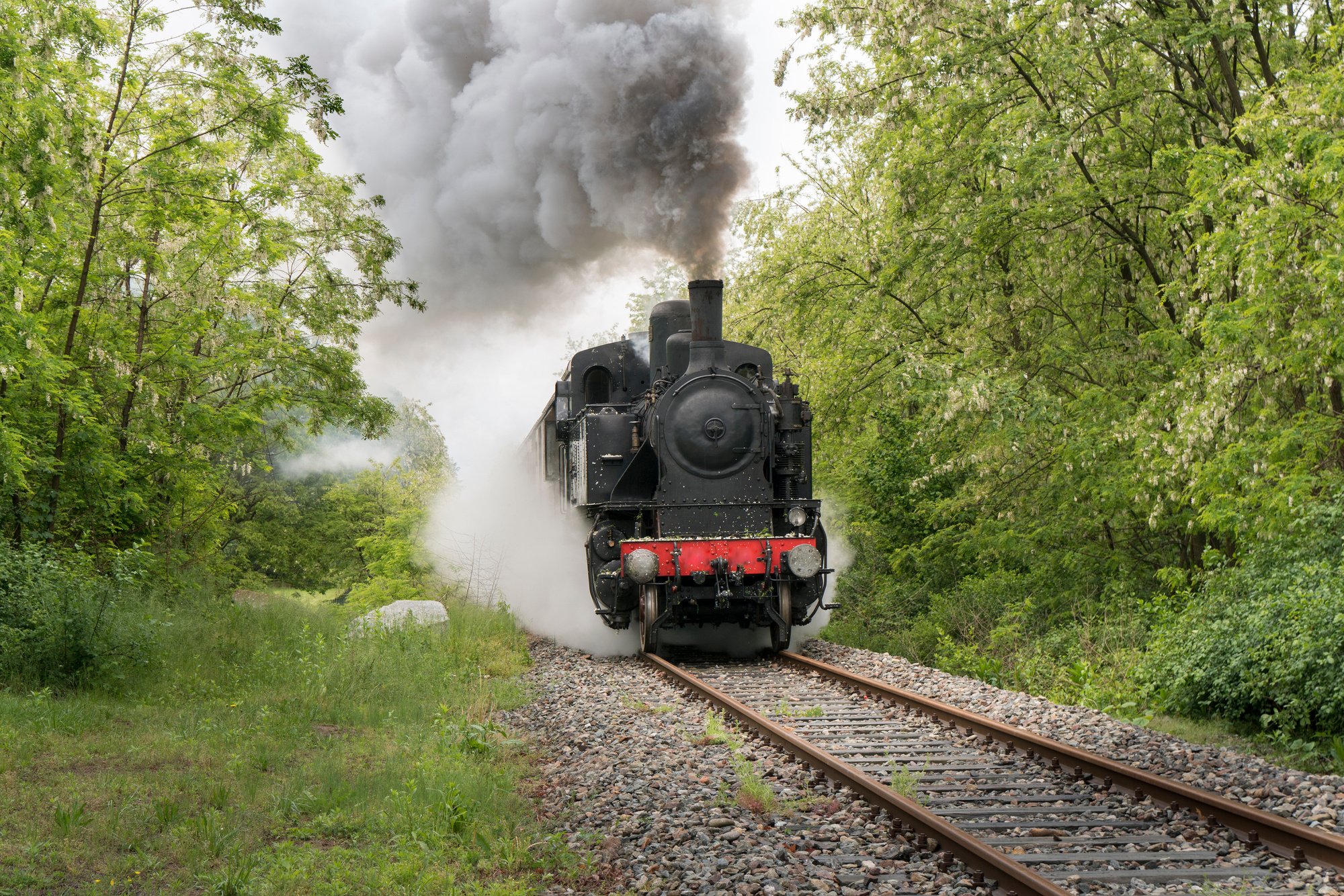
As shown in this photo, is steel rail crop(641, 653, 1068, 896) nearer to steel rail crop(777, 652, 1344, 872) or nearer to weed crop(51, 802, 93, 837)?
steel rail crop(777, 652, 1344, 872)

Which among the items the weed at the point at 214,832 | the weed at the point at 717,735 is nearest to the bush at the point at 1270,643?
the weed at the point at 717,735

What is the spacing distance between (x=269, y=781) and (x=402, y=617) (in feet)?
23.9

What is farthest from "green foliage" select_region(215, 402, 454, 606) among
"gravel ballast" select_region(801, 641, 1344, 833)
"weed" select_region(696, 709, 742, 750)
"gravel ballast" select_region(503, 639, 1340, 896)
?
"gravel ballast" select_region(801, 641, 1344, 833)

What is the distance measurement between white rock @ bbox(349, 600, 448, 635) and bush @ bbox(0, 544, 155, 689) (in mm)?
2949

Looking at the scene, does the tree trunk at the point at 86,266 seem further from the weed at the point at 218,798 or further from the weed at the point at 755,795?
the weed at the point at 755,795

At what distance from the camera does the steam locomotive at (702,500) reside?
10.8 m

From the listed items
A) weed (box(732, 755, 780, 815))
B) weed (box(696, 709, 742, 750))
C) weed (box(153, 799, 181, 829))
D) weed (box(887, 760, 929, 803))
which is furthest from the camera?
weed (box(696, 709, 742, 750))

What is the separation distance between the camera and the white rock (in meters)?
12.2

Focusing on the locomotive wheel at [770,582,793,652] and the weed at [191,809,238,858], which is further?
the locomotive wheel at [770,582,793,652]

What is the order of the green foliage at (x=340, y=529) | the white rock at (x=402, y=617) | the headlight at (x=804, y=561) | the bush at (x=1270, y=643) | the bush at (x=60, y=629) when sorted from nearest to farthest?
the bush at (x=1270, y=643) < the bush at (x=60, y=629) < the headlight at (x=804, y=561) < the white rock at (x=402, y=617) < the green foliage at (x=340, y=529)

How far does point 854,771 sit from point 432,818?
91.2 inches

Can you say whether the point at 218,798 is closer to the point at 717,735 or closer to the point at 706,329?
the point at 717,735

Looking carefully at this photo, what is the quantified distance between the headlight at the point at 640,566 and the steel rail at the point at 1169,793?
3.26m

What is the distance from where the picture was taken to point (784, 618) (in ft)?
36.7
